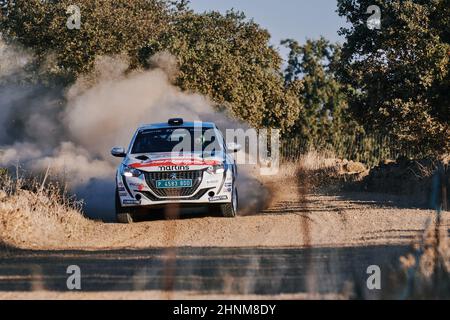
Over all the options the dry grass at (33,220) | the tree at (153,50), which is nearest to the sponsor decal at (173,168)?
the dry grass at (33,220)

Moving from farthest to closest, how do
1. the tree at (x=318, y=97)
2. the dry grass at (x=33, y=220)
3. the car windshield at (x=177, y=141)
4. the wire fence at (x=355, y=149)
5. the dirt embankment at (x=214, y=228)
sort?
the tree at (x=318, y=97) < the wire fence at (x=355, y=149) < the car windshield at (x=177, y=141) < the dry grass at (x=33, y=220) < the dirt embankment at (x=214, y=228)

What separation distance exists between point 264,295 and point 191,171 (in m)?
7.96

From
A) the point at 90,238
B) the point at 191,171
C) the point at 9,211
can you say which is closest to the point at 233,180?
the point at 191,171

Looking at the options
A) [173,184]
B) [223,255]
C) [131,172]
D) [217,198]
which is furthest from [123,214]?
[223,255]

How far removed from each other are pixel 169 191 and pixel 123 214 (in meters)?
0.98

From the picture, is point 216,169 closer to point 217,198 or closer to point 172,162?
point 217,198

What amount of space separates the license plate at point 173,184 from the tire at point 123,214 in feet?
2.40

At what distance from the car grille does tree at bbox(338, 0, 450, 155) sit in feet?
25.9

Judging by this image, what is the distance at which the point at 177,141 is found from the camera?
17656 mm

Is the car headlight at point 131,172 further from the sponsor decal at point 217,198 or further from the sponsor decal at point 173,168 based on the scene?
the sponsor decal at point 217,198

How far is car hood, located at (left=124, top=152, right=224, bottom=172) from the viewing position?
16609mm

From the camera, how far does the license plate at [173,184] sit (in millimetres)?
16547

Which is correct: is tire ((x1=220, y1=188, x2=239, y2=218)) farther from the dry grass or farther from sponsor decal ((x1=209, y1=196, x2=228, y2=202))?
the dry grass
